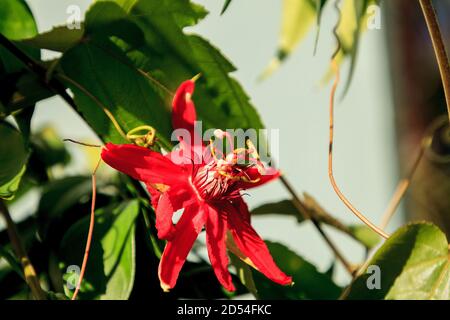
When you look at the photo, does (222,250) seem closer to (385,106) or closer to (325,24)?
(325,24)

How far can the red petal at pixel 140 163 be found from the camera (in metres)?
0.35

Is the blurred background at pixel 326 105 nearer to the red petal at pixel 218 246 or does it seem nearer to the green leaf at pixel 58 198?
the green leaf at pixel 58 198

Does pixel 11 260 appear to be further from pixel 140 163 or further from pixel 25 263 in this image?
pixel 140 163

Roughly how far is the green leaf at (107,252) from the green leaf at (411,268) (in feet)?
0.42

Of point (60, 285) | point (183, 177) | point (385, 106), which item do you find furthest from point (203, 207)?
point (385, 106)

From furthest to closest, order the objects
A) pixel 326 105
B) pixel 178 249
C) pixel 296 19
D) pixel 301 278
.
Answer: pixel 326 105 → pixel 296 19 → pixel 301 278 → pixel 178 249

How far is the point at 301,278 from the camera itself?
0.46 meters

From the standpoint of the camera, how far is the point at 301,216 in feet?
1.69

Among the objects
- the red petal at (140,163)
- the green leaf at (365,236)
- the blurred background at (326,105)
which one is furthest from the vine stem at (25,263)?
the blurred background at (326,105)

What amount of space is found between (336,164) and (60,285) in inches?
41.7

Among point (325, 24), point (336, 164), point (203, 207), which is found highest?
point (203, 207)

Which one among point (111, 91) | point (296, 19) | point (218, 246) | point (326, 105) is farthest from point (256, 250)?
point (326, 105)

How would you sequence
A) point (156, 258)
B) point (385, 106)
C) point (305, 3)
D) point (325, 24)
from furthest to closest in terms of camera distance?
point (385, 106)
point (325, 24)
point (305, 3)
point (156, 258)

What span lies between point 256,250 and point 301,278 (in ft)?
0.34
